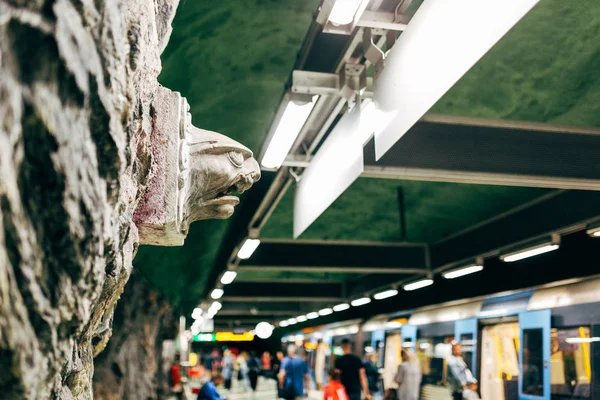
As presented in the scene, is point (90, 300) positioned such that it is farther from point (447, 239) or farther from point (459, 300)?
point (459, 300)

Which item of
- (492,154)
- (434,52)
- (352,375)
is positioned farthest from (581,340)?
(434,52)

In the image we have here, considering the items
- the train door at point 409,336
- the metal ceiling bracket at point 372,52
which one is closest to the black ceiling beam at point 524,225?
the train door at point 409,336

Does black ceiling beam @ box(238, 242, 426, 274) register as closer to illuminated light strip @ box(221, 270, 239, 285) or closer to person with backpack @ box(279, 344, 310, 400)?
illuminated light strip @ box(221, 270, 239, 285)

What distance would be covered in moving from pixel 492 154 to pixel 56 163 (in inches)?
139

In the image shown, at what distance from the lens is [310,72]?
3.57 metres

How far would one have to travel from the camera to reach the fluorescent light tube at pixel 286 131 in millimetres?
3619

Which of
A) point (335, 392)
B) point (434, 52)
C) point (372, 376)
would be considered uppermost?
point (434, 52)

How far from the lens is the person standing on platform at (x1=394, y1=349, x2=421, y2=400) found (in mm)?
8969

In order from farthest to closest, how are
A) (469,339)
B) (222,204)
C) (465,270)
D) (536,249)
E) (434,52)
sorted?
(469,339) < (465,270) < (536,249) < (434,52) < (222,204)

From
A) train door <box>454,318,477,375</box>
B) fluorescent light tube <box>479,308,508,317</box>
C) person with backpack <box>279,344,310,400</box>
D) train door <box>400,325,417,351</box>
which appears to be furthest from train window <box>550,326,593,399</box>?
train door <box>400,325,417,351</box>

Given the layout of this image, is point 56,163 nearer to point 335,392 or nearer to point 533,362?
point 335,392

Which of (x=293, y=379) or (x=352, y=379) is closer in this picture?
(x=352, y=379)

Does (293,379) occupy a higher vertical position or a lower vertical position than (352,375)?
lower

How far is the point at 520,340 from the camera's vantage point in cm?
771
